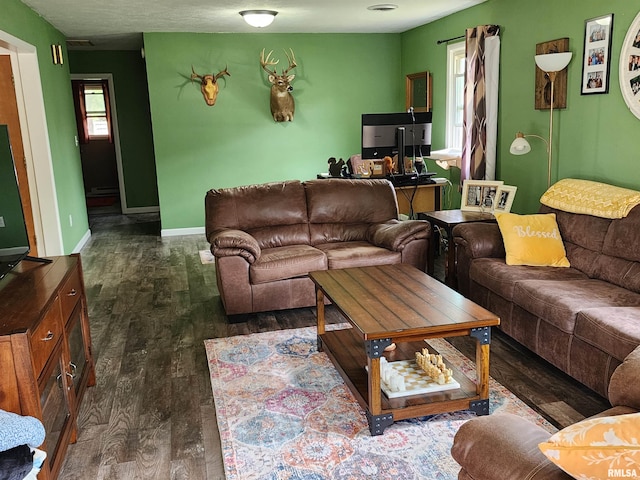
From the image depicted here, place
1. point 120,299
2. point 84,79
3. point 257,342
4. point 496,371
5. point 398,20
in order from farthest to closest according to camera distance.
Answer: point 84,79, point 398,20, point 120,299, point 257,342, point 496,371

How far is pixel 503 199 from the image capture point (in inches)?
190

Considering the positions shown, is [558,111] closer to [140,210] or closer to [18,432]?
[18,432]

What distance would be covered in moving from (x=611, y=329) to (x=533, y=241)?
1.21 meters

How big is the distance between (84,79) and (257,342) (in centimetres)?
693

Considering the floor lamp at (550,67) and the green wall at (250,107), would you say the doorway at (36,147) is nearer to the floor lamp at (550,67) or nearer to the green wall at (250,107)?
the green wall at (250,107)

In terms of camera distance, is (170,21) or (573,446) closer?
(573,446)

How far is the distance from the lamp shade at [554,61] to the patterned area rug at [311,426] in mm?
2260

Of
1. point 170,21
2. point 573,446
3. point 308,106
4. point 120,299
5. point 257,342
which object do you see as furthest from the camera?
point 308,106

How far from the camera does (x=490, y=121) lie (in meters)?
5.44

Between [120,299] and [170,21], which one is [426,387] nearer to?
[120,299]

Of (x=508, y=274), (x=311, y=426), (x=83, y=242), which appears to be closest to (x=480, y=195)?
(x=508, y=274)

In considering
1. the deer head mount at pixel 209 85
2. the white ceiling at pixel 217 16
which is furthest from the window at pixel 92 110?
the deer head mount at pixel 209 85

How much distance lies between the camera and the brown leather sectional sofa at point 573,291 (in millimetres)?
2793

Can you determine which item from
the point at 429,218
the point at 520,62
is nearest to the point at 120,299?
the point at 429,218
